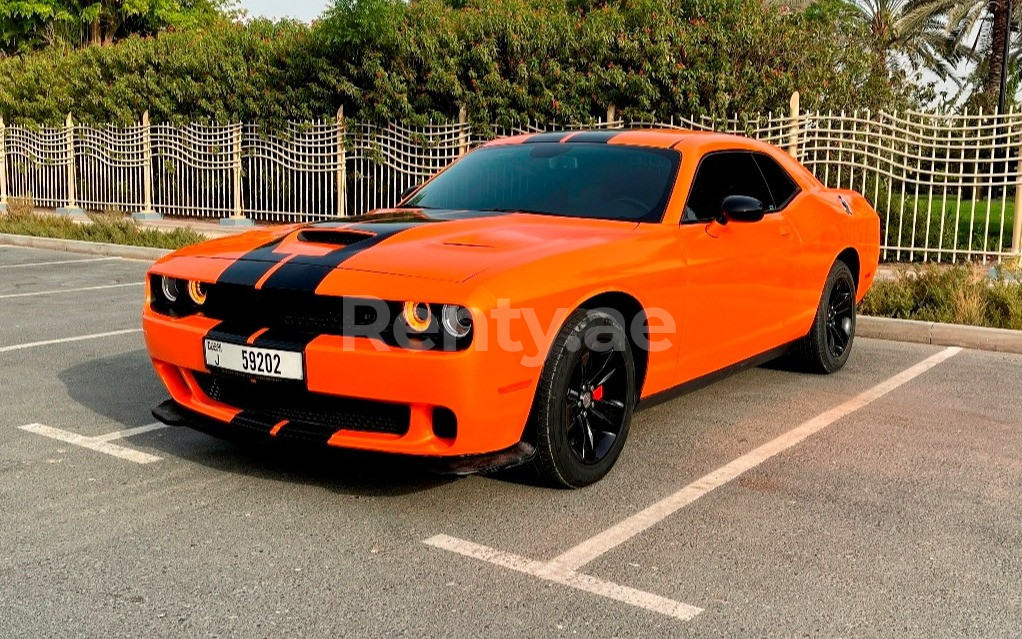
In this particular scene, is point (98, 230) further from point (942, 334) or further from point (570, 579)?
point (570, 579)

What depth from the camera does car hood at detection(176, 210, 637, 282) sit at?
4.08 m

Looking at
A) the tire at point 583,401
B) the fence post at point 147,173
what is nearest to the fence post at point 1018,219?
the tire at point 583,401

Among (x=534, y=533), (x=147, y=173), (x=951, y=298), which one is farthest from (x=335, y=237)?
(x=147, y=173)

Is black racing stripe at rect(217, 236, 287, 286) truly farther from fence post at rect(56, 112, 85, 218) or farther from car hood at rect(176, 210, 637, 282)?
fence post at rect(56, 112, 85, 218)

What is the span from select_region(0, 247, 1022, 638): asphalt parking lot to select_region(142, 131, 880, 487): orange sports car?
0.28 metres

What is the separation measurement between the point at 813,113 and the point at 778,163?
8.16 metres

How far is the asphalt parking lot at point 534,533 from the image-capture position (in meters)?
3.21

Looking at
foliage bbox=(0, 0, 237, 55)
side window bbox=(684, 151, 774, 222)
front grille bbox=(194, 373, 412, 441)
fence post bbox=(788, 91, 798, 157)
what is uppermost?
foliage bbox=(0, 0, 237, 55)

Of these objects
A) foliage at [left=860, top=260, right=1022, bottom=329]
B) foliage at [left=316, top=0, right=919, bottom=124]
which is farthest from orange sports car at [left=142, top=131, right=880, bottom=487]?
foliage at [left=316, top=0, right=919, bottom=124]

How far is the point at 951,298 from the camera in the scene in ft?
29.0

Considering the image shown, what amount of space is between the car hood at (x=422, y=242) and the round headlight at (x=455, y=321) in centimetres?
11

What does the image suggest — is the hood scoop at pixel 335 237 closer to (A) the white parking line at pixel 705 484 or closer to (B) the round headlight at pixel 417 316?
(B) the round headlight at pixel 417 316

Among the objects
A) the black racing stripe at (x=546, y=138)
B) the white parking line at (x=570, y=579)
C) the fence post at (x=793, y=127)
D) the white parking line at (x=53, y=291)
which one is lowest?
the white parking line at (x=570, y=579)

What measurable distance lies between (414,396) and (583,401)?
0.81 metres
